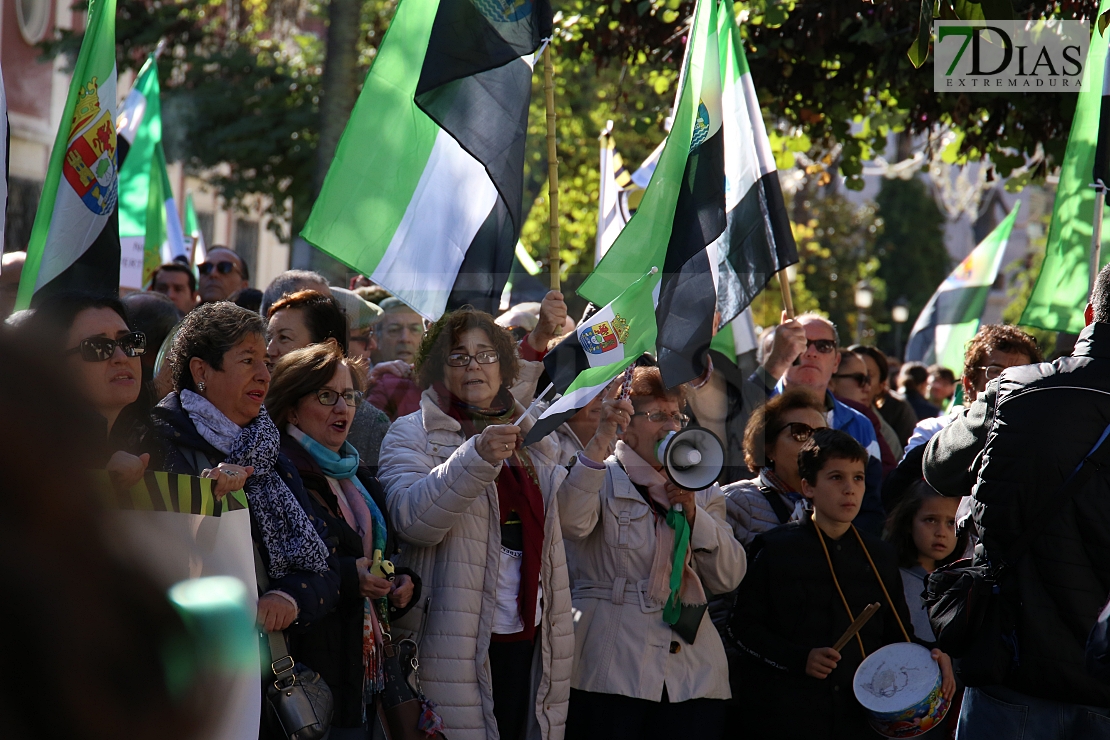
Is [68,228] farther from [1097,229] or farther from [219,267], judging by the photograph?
[1097,229]

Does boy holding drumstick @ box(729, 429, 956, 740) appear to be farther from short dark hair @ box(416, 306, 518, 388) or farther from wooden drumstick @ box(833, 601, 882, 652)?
short dark hair @ box(416, 306, 518, 388)

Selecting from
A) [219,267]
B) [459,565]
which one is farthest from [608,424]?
[219,267]

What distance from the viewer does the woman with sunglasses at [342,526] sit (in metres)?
3.54

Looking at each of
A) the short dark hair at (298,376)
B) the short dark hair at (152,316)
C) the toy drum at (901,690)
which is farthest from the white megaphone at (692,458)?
the short dark hair at (152,316)

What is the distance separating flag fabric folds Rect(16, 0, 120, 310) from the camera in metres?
4.61

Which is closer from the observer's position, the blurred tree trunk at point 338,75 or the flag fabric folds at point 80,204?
the flag fabric folds at point 80,204

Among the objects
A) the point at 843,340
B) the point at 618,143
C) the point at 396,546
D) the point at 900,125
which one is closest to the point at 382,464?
the point at 396,546

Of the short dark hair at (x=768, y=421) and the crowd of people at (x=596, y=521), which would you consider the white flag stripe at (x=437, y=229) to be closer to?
the crowd of people at (x=596, y=521)

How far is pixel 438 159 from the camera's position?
15.6 feet

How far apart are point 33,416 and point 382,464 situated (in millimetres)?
3313

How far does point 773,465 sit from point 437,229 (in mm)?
1673

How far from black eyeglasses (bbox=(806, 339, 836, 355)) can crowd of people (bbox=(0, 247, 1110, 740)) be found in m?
0.54

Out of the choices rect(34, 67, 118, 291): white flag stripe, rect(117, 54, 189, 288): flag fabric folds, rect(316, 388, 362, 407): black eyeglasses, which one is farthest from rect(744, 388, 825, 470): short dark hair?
rect(117, 54, 189, 288): flag fabric folds

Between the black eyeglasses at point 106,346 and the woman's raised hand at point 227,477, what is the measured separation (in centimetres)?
42
